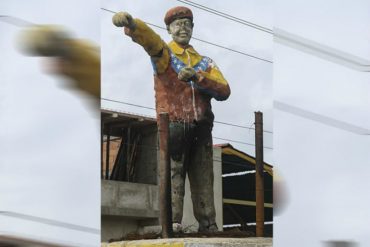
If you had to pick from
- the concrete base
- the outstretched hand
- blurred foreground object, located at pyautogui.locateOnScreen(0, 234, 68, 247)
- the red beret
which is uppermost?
the red beret

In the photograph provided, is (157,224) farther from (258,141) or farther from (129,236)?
(258,141)

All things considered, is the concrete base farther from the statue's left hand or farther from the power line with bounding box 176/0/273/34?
the power line with bounding box 176/0/273/34

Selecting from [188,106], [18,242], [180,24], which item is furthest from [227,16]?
[18,242]

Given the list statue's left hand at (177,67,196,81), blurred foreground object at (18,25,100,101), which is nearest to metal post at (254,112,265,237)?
statue's left hand at (177,67,196,81)

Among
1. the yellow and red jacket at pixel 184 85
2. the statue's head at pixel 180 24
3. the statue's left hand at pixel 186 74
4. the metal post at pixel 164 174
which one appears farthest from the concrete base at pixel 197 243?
the statue's head at pixel 180 24

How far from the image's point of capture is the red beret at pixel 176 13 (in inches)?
77.6

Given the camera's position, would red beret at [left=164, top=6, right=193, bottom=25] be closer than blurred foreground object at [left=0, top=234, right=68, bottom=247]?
No

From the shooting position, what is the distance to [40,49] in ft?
5.09

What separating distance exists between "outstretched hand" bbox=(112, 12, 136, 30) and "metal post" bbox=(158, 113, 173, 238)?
0.92 feet

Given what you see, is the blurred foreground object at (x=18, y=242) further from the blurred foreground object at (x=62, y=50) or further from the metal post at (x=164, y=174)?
the metal post at (x=164, y=174)

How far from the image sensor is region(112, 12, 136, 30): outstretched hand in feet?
6.23

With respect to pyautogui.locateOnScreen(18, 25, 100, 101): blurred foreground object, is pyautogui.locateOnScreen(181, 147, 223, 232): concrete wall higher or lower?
lower

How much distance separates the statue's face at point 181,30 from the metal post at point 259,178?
0.30 metres

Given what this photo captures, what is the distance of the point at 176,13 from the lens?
1979 millimetres
